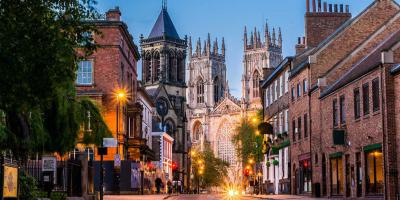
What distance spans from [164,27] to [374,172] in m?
114

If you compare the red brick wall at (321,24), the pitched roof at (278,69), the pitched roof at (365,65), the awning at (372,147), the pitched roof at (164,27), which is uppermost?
the pitched roof at (164,27)

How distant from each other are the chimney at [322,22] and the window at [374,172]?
1952cm

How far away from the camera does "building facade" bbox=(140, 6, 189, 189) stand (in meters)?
135

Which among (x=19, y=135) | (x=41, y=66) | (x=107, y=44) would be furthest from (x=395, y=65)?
(x=107, y=44)

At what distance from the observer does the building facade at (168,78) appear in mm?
134750

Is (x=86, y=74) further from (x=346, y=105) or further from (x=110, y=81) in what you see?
(x=346, y=105)

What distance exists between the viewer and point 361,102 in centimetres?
3881

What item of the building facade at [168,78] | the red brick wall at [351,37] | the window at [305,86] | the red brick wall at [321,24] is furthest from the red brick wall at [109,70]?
the building facade at [168,78]

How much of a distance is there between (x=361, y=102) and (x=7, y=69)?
27952 mm

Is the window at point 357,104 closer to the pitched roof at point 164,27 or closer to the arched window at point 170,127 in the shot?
the arched window at point 170,127

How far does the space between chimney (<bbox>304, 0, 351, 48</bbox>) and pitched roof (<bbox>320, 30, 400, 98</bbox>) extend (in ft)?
31.9

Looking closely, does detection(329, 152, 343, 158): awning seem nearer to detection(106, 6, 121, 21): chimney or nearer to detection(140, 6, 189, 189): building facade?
detection(106, 6, 121, 21): chimney

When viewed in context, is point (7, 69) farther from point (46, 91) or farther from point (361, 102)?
point (361, 102)

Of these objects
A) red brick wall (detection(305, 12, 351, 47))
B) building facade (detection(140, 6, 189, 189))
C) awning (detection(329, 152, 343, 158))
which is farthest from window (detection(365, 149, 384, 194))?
building facade (detection(140, 6, 189, 189))
